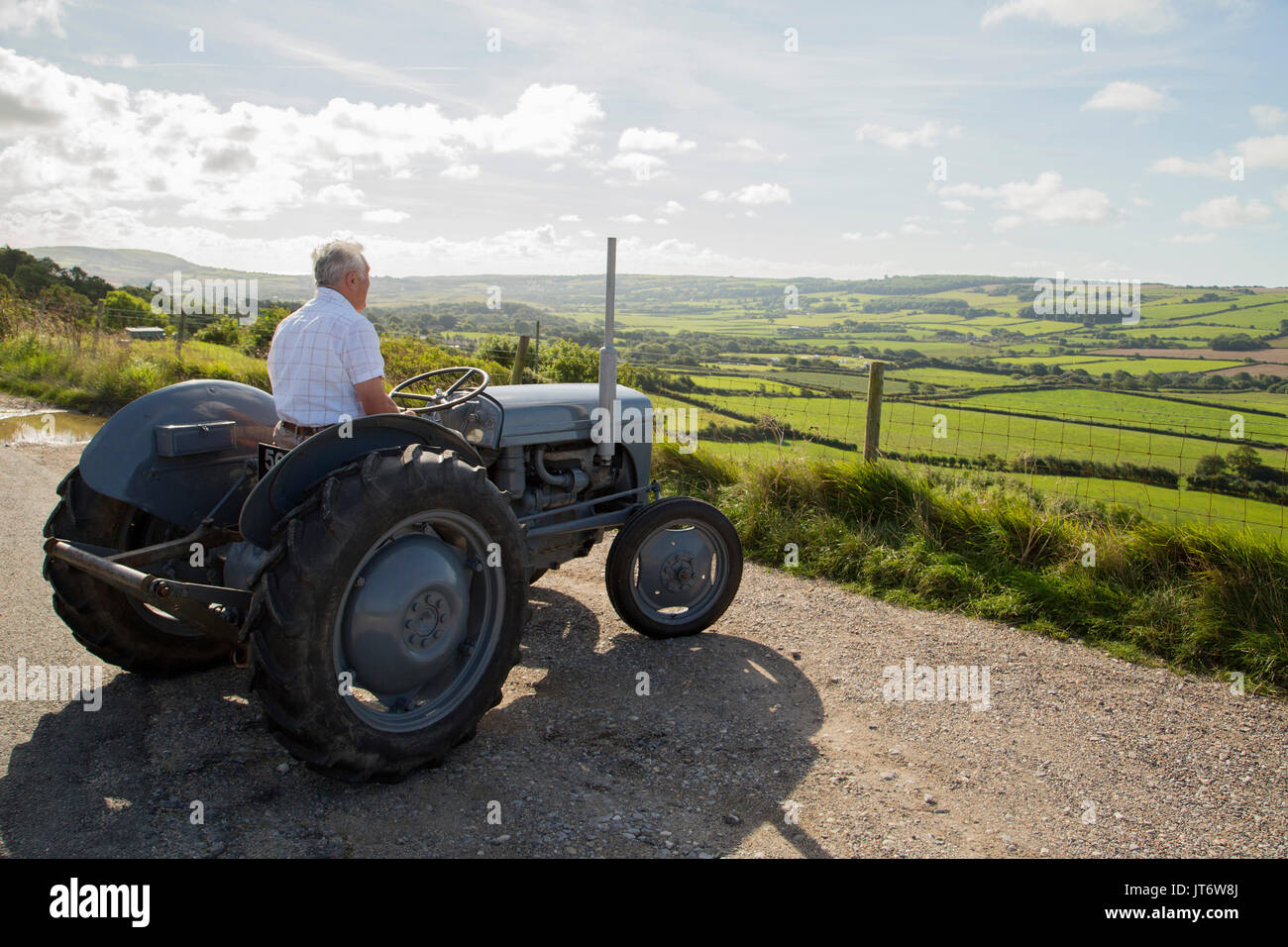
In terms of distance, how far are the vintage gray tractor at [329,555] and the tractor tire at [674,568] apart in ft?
0.17

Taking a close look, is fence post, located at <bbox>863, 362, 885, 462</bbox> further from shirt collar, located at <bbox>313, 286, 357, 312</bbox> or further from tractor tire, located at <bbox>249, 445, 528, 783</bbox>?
shirt collar, located at <bbox>313, 286, 357, 312</bbox>

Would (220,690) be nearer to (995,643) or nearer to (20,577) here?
(20,577)

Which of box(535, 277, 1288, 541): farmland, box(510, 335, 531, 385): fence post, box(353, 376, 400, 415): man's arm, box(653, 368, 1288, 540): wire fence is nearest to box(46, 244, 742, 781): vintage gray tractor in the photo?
box(353, 376, 400, 415): man's arm

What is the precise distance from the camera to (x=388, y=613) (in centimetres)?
299

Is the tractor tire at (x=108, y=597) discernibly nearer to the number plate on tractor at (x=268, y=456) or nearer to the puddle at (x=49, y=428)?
the number plate on tractor at (x=268, y=456)

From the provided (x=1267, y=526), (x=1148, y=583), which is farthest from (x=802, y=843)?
(x=1267, y=526)

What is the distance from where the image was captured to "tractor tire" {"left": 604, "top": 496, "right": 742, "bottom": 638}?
4500 mm

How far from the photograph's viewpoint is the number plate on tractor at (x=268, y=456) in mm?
3234

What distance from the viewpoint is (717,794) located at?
10.2 ft

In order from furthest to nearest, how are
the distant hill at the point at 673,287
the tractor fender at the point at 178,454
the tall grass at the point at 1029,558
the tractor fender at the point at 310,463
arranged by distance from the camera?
1. the distant hill at the point at 673,287
2. the tall grass at the point at 1029,558
3. the tractor fender at the point at 178,454
4. the tractor fender at the point at 310,463

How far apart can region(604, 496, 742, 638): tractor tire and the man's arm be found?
165 centimetres

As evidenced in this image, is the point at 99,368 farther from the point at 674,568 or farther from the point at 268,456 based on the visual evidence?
the point at 674,568

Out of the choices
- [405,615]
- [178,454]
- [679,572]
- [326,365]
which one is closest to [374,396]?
[326,365]

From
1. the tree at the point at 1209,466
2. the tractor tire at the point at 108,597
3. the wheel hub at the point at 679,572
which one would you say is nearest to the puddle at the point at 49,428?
the tractor tire at the point at 108,597
